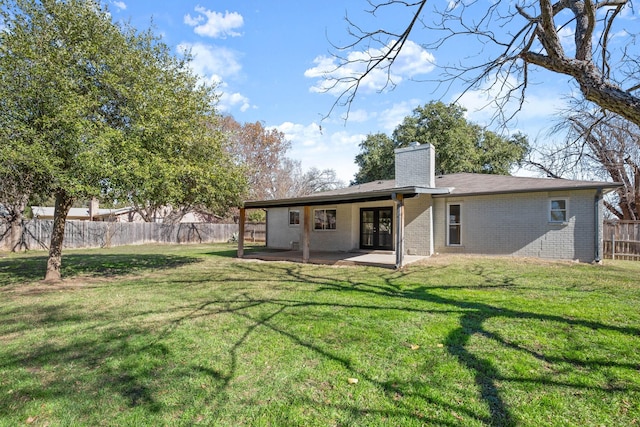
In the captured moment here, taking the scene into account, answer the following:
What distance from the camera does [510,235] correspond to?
1145 centimetres

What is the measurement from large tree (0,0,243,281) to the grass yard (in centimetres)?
241

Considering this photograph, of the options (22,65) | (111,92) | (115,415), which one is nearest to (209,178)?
(111,92)

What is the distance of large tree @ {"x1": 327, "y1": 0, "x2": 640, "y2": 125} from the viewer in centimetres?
374

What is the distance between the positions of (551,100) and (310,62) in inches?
176

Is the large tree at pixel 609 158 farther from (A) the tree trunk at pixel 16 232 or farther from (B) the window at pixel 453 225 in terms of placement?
(A) the tree trunk at pixel 16 232

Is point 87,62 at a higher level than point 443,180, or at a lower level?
higher

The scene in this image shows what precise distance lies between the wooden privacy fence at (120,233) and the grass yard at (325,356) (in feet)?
41.5

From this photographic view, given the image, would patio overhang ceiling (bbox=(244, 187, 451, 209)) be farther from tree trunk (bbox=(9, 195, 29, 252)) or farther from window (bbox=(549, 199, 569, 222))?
tree trunk (bbox=(9, 195, 29, 252))

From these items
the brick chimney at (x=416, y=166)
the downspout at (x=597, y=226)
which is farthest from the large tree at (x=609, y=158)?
the brick chimney at (x=416, y=166)

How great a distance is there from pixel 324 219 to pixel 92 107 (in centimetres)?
986

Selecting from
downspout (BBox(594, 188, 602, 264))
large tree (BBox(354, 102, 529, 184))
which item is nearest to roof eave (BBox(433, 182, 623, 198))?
downspout (BBox(594, 188, 602, 264))

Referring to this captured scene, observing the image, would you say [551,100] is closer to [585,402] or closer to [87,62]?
[585,402]

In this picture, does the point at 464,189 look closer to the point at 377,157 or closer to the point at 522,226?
the point at 522,226

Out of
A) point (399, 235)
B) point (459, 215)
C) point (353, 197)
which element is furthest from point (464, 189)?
point (353, 197)
